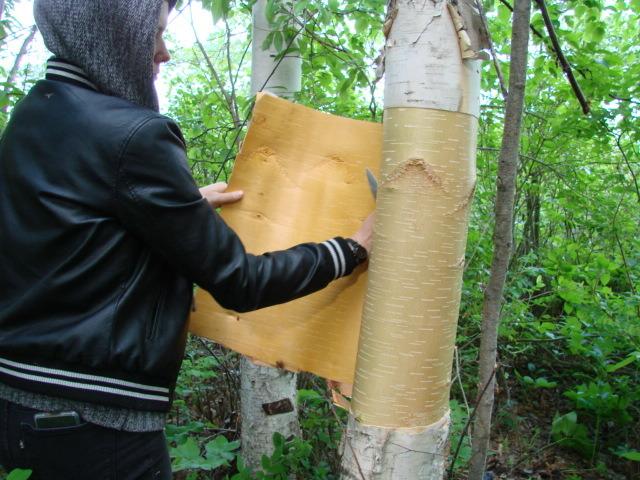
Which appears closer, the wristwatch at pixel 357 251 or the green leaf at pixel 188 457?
the wristwatch at pixel 357 251

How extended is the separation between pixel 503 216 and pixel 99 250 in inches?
49.6

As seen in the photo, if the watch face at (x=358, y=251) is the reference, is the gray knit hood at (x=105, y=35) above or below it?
above

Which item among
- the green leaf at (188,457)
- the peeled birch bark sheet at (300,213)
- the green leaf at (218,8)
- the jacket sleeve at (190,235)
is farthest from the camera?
the green leaf at (218,8)

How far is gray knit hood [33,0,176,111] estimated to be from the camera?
120cm

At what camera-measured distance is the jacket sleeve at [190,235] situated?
1.13 meters

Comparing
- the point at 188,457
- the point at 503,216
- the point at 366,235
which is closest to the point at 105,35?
the point at 366,235

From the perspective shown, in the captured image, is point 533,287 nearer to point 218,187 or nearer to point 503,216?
point 503,216

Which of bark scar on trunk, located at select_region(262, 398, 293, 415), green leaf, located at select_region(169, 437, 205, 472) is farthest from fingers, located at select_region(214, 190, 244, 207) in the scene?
bark scar on trunk, located at select_region(262, 398, 293, 415)

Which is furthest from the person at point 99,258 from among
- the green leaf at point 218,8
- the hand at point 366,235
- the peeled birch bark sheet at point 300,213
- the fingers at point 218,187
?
the green leaf at point 218,8

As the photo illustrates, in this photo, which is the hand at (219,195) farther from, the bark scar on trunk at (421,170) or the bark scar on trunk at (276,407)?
the bark scar on trunk at (276,407)

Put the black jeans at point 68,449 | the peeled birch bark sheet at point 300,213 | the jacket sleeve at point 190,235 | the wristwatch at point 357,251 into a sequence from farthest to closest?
the peeled birch bark sheet at point 300,213 < the wristwatch at point 357,251 < the black jeans at point 68,449 < the jacket sleeve at point 190,235

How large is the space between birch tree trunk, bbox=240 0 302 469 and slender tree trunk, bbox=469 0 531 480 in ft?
3.86

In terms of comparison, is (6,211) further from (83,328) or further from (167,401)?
(167,401)

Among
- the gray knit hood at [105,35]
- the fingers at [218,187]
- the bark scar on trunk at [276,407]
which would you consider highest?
the gray knit hood at [105,35]
